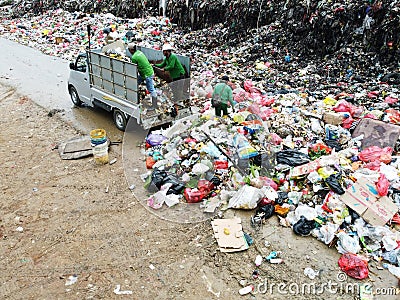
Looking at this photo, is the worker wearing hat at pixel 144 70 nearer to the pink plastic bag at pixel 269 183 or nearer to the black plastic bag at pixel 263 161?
the black plastic bag at pixel 263 161

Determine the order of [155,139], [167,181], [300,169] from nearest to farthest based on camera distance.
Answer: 1. [300,169]
2. [167,181]
3. [155,139]

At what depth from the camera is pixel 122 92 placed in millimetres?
7070

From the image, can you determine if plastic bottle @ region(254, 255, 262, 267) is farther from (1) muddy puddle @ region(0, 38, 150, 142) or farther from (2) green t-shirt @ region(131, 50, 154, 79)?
(2) green t-shirt @ region(131, 50, 154, 79)

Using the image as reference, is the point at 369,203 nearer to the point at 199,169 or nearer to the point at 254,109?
the point at 199,169

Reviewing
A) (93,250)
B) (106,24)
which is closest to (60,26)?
(106,24)

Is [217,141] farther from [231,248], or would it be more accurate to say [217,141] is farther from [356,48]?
[356,48]

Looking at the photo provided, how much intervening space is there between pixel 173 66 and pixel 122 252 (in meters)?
4.35

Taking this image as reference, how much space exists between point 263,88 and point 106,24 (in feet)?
35.3

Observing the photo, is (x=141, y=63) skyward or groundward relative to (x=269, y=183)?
skyward

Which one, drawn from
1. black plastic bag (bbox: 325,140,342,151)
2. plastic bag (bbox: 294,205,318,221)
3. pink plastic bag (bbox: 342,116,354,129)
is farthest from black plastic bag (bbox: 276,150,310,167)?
pink plastic bag (bbox: 342,116,354,129)

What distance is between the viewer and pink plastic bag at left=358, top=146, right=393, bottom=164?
5.42 metres

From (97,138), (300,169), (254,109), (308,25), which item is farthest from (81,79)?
(308,25)

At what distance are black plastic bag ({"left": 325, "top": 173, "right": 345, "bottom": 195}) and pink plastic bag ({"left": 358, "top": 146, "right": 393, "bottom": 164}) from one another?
31.8 inches

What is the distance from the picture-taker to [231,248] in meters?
4.30
